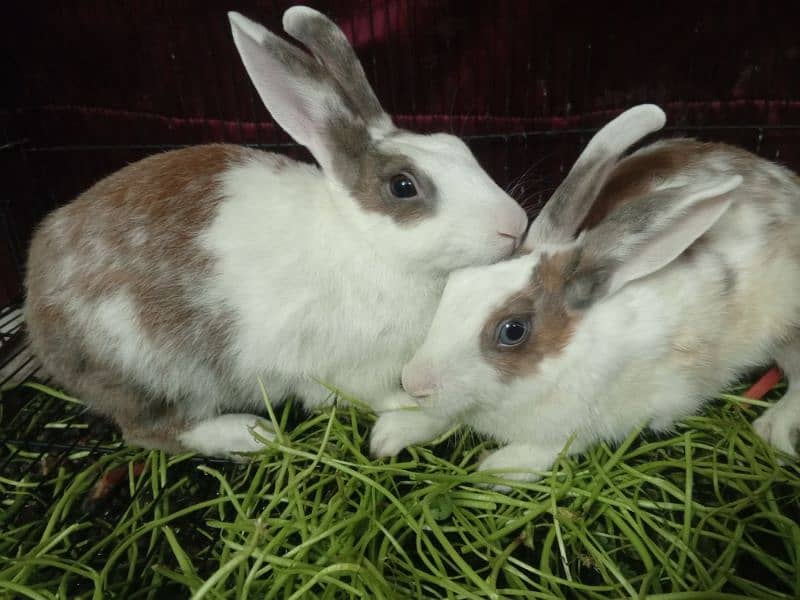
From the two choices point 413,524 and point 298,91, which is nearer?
point 413,524

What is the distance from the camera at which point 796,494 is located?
4.85 feet

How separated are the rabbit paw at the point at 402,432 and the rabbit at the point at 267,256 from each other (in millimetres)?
165

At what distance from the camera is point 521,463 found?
5.19 ft

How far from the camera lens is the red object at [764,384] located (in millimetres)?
1785

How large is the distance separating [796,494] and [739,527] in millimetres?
217

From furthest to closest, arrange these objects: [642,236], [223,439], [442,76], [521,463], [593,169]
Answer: [442,76] < [223,439] < [521,463] < [593,169] < [642,236]

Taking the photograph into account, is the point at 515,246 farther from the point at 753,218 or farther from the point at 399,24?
the point at 399,24

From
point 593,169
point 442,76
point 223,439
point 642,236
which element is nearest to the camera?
point 642,236

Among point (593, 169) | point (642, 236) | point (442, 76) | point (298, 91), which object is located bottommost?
point (642, 236)

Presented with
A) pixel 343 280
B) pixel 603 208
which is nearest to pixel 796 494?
pixel 603 208

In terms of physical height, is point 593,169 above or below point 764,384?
above

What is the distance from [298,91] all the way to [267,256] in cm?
43

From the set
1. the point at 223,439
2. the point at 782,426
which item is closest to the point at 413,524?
the point at 223,439

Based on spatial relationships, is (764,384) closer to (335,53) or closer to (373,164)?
(373,164)
